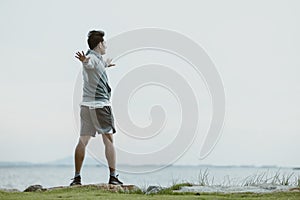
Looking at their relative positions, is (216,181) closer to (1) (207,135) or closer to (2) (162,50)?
(1) (207,135)

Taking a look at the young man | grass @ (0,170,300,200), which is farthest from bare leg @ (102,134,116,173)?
grass @ (0,170,300,200)

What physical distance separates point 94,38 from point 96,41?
0.05 meters

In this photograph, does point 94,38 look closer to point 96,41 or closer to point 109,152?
point 96,41

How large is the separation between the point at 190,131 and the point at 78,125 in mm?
1655

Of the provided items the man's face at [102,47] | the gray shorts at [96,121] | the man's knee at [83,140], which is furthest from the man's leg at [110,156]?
the man's face at [102,47]

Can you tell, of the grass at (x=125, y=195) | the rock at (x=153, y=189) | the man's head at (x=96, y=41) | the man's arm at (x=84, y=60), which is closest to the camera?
the grass at (x=125, y=195)

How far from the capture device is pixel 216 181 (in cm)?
838

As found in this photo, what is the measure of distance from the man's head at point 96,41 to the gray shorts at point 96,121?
859 mm

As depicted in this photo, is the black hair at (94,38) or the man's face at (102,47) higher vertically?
the black hair at (94,38)

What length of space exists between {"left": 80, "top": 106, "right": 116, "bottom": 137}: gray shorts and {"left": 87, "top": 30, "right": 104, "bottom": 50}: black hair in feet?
2.98

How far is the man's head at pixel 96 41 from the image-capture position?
8102 millimetres

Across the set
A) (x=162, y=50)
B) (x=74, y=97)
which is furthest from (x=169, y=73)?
(x=74, y=97)

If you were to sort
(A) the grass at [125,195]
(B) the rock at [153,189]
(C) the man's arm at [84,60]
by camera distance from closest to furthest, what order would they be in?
(A) the grass at [125,195]
(B) the rock at [153,189]
(C) the man's arm at [84,60]

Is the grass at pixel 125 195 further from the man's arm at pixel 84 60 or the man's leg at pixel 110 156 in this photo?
the man's arm at pixel 84 60
